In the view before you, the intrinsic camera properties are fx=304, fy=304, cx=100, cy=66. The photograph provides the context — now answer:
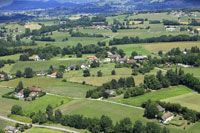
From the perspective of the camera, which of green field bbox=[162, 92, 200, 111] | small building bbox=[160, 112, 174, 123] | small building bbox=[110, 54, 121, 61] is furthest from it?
small building bbox=[110, 54, 121, 61]

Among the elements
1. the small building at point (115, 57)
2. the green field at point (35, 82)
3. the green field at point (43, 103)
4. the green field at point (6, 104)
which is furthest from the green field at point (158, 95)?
the small building at point (115, 57)

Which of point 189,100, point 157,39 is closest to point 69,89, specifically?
point 189,100

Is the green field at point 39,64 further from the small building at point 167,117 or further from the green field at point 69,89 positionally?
the small building at point 167,117

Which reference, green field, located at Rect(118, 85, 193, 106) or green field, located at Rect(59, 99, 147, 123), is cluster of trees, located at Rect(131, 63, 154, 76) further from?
green field, located at Rect(59, 99, 147, 123)

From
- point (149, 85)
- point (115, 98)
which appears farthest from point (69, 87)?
point (149, 85)

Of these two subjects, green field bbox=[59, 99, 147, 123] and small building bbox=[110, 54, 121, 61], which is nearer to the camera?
green field bbox=[59, 99, 147, 123]

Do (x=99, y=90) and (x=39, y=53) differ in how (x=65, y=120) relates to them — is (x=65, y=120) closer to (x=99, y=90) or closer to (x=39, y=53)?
(x=99, y=90)

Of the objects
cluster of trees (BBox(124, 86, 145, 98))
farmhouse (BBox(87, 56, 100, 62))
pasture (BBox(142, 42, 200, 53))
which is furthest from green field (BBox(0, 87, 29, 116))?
pasture (BBox(142, 42, 200, 53))
